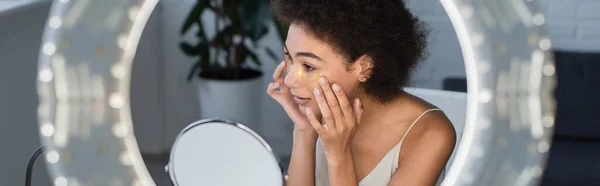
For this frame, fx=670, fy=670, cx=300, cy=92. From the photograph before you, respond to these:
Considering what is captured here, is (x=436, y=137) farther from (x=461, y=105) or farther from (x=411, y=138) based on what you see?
(x=461, y=105)

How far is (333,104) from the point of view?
0.66 metres

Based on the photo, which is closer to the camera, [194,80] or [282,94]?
[282,94]

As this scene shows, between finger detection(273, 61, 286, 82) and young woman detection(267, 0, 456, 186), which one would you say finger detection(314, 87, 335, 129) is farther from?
finger detection(273, 61, 286, 82)

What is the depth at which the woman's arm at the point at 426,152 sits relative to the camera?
80cm

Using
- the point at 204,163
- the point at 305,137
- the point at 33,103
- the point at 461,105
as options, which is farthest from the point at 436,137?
the point at 33,103

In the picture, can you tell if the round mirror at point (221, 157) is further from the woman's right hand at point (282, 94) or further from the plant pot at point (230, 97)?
the plant pot at point (230, 97)

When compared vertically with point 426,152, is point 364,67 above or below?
above

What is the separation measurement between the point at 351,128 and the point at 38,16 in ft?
3.72

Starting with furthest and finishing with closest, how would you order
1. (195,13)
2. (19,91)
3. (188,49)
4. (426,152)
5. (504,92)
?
(188,49) → (195,13) → (19,91) → (426,152) → (504,92)

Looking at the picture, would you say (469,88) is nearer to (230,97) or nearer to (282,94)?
(282,94)

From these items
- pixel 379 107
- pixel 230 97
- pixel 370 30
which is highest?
pixel 370 30

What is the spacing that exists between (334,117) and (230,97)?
149 cm

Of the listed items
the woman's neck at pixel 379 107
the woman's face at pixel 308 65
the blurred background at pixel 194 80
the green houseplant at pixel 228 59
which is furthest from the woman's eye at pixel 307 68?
the green houseplant at pixel 228 59

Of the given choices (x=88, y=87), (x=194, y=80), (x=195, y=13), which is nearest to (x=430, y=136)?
(x=88, y=87)
